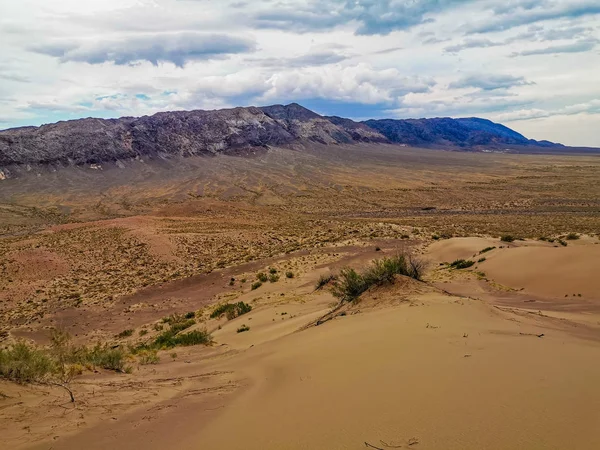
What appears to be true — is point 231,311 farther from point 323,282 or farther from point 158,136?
point 158,136

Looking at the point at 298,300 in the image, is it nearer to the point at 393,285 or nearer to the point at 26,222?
the point at 393,285

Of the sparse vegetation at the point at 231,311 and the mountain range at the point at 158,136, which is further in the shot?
the mountain range at the point at 158,136

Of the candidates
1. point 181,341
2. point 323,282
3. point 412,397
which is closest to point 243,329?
point 181,341

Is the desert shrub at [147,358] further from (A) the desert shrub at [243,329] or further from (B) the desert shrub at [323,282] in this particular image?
(B) the desert shrub at [323,282]

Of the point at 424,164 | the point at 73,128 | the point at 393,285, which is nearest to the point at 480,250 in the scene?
the point at 393,285

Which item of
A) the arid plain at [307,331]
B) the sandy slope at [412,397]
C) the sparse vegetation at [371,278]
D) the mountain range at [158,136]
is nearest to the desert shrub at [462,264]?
the arid plain at [307,331]
